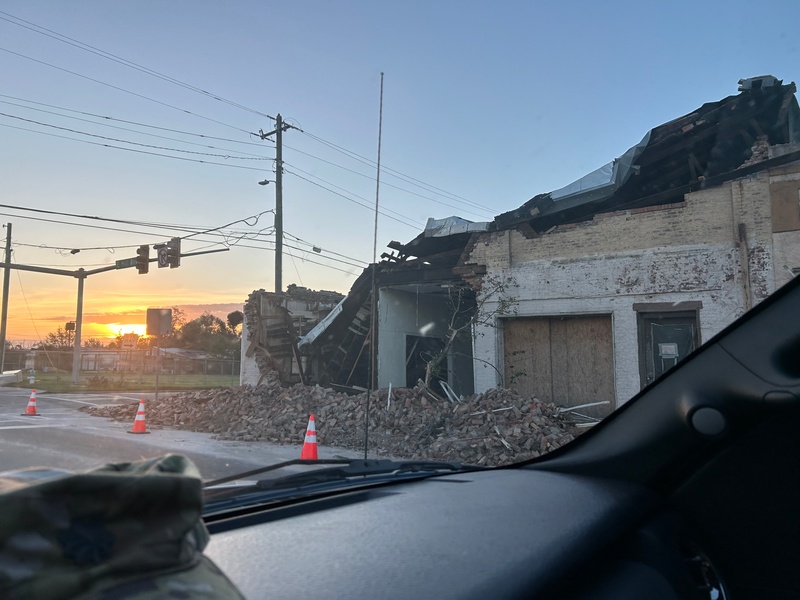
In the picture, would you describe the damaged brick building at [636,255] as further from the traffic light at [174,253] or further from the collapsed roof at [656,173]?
the traffic light at [174,253]

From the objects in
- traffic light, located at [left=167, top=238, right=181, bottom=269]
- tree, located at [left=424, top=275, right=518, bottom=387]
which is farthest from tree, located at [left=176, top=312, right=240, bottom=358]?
tree, located at [left=424, top=275, right=518, bottom=387]

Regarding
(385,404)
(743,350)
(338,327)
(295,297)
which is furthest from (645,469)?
(295,297)

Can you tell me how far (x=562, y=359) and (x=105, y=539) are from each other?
13.4 m

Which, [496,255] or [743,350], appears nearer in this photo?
[743,350]

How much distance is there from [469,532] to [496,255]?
42.9ft

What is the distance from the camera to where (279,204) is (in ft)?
77.6

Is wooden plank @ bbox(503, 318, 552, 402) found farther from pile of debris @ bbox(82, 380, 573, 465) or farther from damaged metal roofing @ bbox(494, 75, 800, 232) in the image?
damaged metal roofing @ bbox(494, 75, 800, 232)

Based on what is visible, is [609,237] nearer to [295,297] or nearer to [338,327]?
[338,327]

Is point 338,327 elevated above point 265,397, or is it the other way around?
point 338,327

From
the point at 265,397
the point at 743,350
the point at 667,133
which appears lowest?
the point at 265,397

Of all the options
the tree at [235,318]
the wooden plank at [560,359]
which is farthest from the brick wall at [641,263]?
the tree at [235,318]

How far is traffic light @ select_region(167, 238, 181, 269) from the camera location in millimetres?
20641

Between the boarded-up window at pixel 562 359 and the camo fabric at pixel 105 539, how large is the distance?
12.5m

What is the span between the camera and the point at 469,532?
5.86 ft
